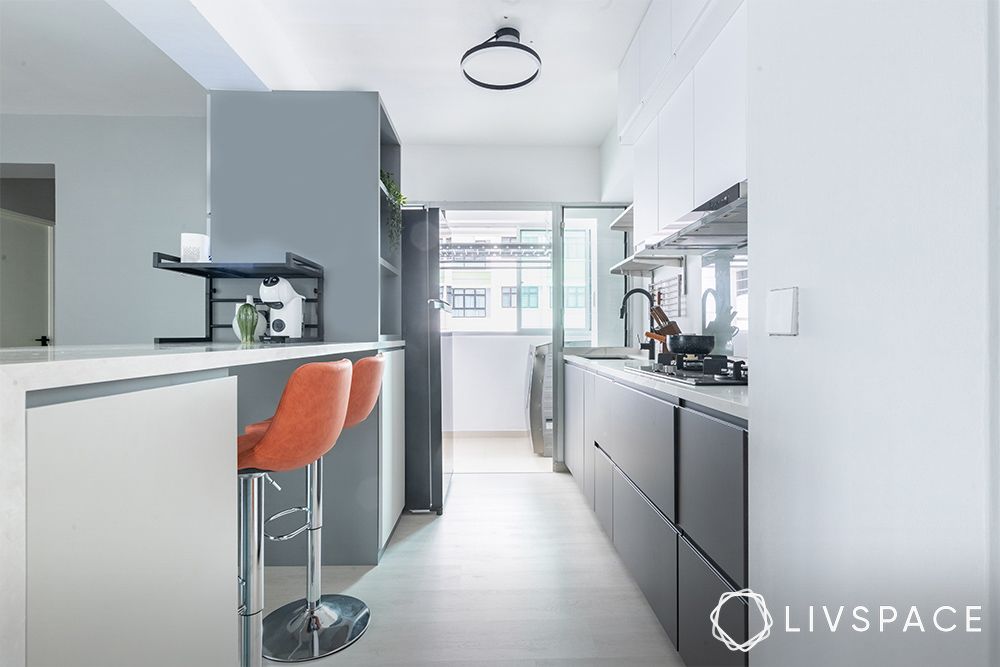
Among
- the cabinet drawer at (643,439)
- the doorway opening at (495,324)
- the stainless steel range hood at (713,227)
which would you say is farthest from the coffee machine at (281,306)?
the doorway opening at (495,324)

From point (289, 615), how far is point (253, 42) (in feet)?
8.33

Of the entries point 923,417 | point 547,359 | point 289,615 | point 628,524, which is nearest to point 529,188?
point 547,359

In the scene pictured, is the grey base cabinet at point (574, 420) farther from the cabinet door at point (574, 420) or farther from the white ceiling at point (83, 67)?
the white ceiling at point (83, 67)

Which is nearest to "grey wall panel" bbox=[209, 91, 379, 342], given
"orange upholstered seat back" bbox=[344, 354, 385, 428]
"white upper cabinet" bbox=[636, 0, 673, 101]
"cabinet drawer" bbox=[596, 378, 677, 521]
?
"orange upholstered seat back" bbox=[344, 354, 385, 428]

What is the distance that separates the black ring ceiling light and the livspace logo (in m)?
2.55

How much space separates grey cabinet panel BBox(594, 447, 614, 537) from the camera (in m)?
2.39

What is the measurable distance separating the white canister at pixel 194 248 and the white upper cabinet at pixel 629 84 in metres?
2.25

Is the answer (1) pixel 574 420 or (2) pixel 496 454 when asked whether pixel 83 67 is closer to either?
(1) pixel 574 420

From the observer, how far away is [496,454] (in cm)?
455

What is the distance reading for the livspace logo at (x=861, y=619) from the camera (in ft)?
1.98

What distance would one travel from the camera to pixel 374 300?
Result: 7.74ft

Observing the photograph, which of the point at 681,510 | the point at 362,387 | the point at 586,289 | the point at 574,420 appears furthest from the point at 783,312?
the point at 586,289

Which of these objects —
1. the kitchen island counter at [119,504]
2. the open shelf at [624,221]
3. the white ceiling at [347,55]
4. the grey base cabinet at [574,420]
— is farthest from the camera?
the open shelf at [624,221]

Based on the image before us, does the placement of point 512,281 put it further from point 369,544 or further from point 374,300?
point 369,544
